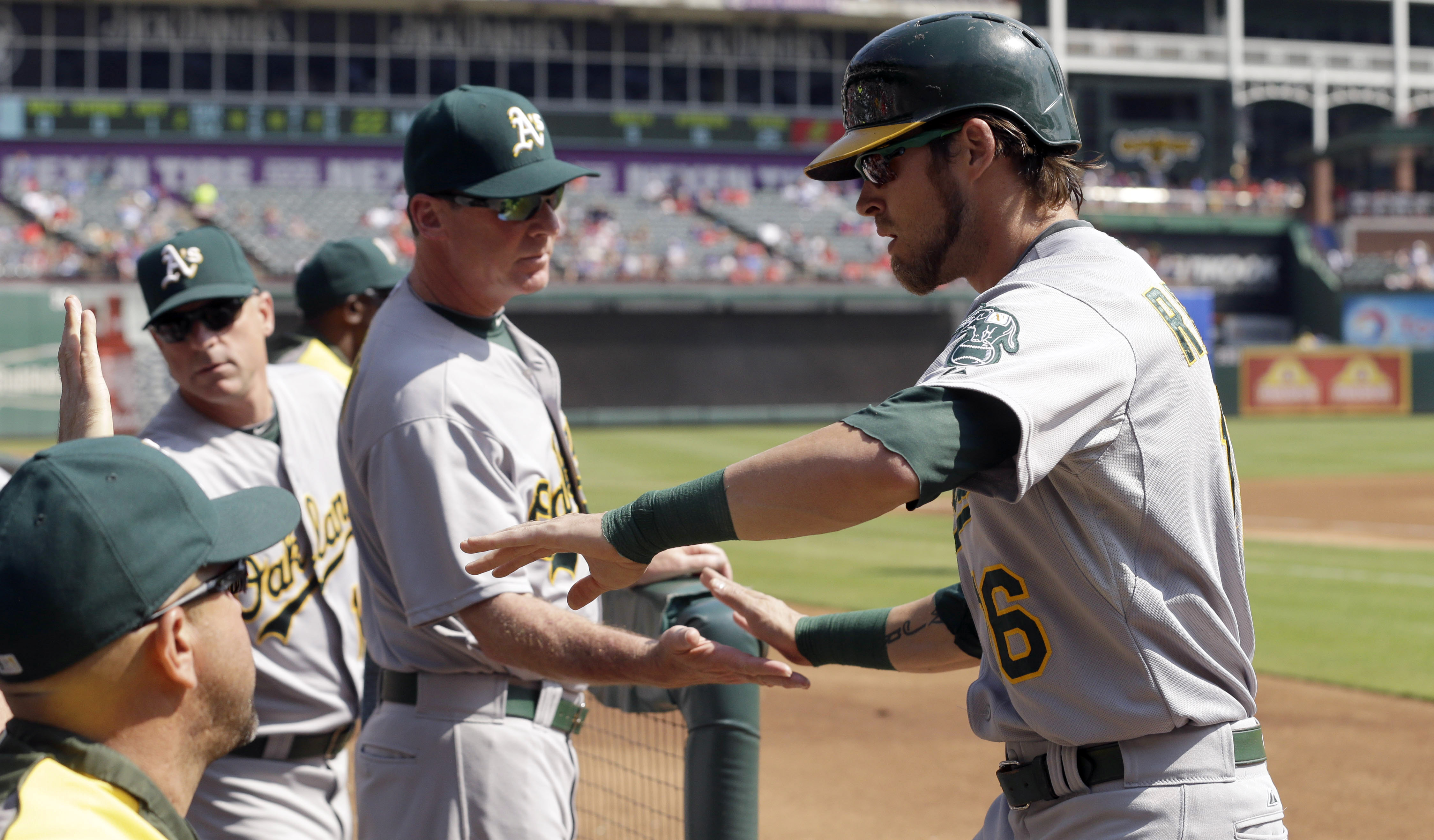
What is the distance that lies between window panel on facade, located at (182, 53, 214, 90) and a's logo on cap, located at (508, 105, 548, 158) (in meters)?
38.0

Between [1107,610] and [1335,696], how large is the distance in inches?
250

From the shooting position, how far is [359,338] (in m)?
4.77

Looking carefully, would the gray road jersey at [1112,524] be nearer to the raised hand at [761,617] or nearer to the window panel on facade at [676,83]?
the raised hand at [761,617]

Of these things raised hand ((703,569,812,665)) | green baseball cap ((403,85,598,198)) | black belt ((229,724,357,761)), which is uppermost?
green baseball cap ((403,85,598,198))

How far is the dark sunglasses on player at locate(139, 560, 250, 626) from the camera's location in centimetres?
154

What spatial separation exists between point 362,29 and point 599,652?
38874 mm

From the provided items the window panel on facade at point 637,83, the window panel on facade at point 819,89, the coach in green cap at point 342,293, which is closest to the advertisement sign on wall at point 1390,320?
the window panel on facade at point 819,89

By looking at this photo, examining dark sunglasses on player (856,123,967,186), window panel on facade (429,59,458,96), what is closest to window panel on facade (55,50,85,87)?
window panel on facade (429,59,458,96)

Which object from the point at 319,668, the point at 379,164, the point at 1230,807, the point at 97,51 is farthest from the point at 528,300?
the point at 1230,807

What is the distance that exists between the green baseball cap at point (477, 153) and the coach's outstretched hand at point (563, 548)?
1012 millimetres

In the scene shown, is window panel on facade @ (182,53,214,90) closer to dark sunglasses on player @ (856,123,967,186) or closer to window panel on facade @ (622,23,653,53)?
window panel on facade @ (622,23,653,53)

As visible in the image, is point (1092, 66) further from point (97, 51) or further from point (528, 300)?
point (97, 51)

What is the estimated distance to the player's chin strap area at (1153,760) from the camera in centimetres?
191

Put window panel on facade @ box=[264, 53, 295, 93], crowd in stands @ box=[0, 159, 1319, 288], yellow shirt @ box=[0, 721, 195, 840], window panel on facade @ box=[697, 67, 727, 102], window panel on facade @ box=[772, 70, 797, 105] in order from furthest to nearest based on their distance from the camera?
window panel on facade @ box=[772, 70, 797, 105]
window panel on facade @ box=[697, 67, 727, 102]
window panel on facade @ box=[264, 53, 295, 93]
crowd in stands @ box=[0, 159, 1319, 288]
yellow shirt @ box=[0, 721, 195, 840]
